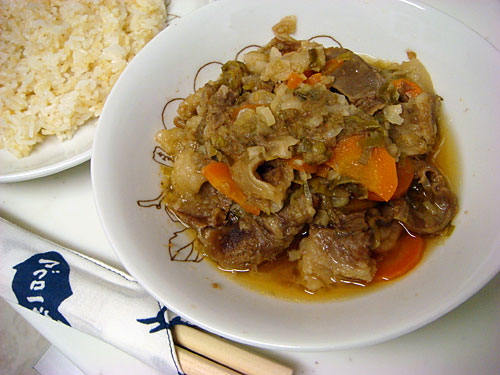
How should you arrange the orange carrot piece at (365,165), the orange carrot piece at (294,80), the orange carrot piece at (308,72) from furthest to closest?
the orange carrot piece at (308,72), the orange carrot piece at (294,80), the orange carrot piece at (365,165)

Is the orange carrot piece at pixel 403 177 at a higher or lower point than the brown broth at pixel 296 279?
higher

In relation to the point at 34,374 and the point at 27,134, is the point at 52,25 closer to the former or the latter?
the point at 27,134

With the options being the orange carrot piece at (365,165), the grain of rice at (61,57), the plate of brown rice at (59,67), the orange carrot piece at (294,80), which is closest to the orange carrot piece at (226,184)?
the orange carrot piece at (365,165)

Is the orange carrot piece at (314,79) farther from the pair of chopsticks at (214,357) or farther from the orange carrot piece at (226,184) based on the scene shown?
the pair of chopsticks at (214,357)

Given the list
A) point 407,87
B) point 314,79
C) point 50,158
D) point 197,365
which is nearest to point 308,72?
point 314,79

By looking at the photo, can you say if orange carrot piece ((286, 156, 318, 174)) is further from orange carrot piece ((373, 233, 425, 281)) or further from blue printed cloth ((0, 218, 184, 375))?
blue printed cloth ((0, 218, 184, 375))

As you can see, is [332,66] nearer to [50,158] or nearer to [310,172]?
[310,172]
